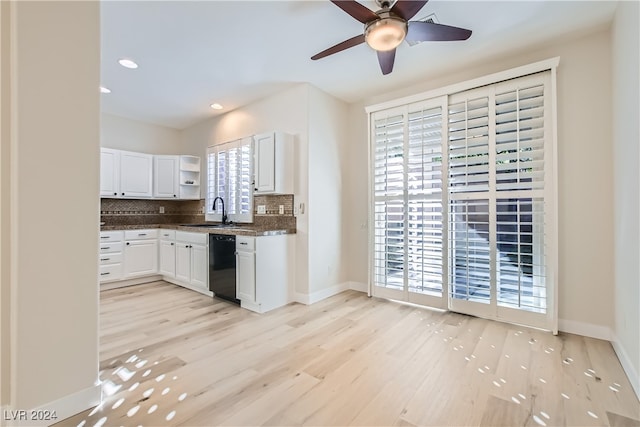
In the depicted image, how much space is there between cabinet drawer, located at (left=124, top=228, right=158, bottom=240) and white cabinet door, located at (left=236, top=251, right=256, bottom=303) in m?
2.14

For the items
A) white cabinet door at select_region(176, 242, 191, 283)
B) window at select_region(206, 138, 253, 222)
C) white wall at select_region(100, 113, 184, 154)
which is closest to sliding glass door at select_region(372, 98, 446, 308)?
window at select_region(206, 138, 253, 222)

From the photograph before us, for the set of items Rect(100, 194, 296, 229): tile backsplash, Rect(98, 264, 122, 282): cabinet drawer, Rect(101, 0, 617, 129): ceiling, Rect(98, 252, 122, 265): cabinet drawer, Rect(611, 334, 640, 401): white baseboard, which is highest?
Rect(101, 0, 617, 129): ceiling

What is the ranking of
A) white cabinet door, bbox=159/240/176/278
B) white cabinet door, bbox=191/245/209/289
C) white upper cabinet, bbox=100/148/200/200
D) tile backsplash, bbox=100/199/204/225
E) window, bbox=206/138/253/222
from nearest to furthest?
1. white cabinet door, bbox=191/245/209/289
2. window, bbox=206/138/253/222
3. white cabinet door, bbox=159/240/176/278
4. white upper cabinet, bbox=100/148/200/200
5. tile backsplash, bbox=100/199/204/225

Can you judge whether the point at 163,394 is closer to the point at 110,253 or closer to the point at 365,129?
the point at 110,253

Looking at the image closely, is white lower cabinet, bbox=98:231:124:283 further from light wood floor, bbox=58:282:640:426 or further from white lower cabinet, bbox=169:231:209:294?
light wood floor, bbox=58:282:640:426

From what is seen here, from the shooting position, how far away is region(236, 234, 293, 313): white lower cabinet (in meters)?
3.38

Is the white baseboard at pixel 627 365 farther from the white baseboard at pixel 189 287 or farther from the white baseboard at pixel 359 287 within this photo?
the white baseboard at pixel 189 287

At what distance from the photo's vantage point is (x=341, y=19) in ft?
8.03

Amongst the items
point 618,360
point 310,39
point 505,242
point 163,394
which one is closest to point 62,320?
point 163,394

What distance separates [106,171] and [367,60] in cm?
434

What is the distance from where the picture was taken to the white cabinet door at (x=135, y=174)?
485 centimetres

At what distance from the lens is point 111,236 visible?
14.4 ft

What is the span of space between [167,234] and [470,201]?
4392 mm

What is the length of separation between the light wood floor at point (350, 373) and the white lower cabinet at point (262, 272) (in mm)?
268
